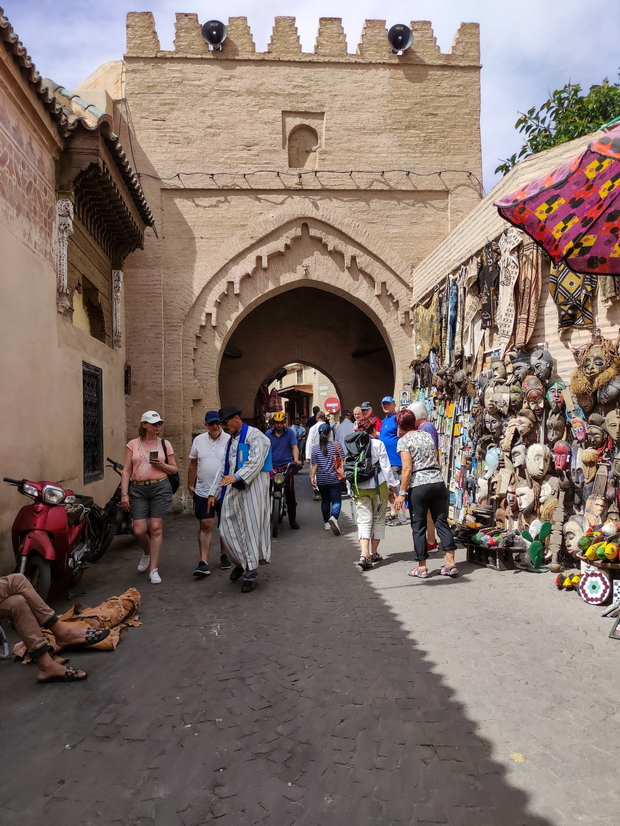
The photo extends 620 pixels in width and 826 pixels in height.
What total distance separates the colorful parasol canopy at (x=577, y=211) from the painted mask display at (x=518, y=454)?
94.0 inches

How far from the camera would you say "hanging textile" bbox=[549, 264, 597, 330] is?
6023 mm

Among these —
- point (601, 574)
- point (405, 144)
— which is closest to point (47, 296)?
point (601, 574)

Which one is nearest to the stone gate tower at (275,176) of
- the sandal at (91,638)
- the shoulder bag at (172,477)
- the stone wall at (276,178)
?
the stone wall at (276,178)

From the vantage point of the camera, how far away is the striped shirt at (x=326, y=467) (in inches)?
340

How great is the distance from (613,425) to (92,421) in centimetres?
686

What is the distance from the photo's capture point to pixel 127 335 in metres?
11.9

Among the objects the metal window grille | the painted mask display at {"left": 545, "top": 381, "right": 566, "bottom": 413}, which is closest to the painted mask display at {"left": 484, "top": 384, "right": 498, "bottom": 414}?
the painted mask display at {"left": 545, "top": 381, "right": 566, "bottom": 413}

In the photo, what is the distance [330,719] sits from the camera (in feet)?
10.4

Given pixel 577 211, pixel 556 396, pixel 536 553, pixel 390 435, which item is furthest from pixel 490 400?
pixel 577 211

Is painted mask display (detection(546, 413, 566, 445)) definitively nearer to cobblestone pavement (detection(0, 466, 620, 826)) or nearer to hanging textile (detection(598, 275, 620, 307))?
hanging textile (detection(598, 275, 620, 307))

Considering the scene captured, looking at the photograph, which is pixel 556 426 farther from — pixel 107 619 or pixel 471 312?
pixel 107 619

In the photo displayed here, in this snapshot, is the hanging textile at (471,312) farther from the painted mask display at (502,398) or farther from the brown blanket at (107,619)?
the brown blanket at (107,619)

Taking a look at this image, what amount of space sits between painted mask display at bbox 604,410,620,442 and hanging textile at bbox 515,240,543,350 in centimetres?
165

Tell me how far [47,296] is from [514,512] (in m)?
5.58
